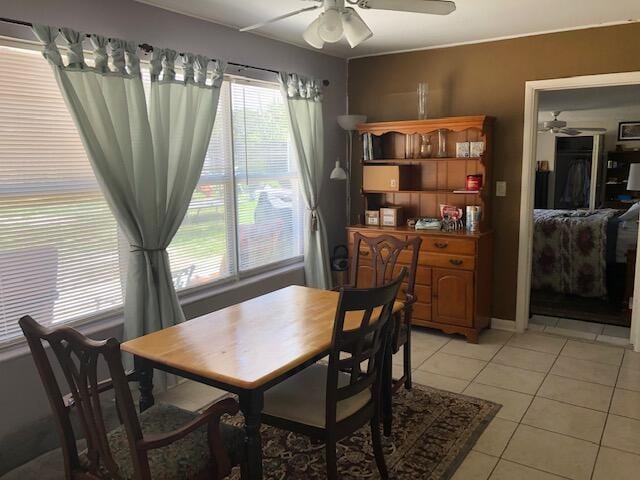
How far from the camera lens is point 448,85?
438 centimetres

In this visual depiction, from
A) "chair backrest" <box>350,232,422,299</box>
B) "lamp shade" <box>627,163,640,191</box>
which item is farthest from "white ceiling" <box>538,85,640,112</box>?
"chair backrest" <box>350,232,422,299</box>

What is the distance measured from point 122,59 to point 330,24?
4.10 feet

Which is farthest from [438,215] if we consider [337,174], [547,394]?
[547,394]

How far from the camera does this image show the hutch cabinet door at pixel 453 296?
158 inches

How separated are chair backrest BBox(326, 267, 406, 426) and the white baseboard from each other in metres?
2.48

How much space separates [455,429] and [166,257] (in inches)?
75.8

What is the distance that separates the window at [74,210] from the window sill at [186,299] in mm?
40

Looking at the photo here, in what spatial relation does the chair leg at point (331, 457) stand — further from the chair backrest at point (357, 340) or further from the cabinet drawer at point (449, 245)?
the cabinet drawer at point (449, 245)

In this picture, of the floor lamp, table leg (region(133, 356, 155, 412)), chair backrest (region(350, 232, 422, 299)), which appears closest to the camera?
table leg (region(133, 356, 155, 412))

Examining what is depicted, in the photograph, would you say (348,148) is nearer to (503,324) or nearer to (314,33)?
(503,324)

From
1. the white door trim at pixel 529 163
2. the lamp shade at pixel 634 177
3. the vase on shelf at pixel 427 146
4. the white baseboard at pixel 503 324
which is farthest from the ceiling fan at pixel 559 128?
the white baseboard at pixel 503 324

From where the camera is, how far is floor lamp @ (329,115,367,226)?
14.6 feet

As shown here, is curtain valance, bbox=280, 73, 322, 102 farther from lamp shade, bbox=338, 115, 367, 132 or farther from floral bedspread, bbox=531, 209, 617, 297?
floral bedspread, bbox=531, 209, 617, 297

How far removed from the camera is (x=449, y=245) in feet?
13.3
